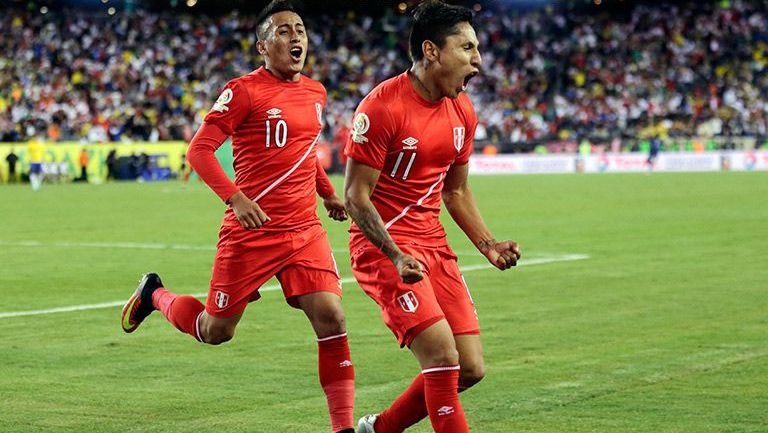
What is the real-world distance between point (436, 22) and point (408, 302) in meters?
1.27

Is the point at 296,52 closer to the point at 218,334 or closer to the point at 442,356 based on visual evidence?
the point at 218,334

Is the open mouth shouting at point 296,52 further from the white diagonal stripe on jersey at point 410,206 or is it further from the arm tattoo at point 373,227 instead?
the arm tattoo at point 373,227

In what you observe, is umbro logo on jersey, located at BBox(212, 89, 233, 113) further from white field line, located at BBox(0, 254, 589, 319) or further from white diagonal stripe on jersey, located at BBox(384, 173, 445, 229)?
white field line, located at BBox(0, 254, 589, 319)

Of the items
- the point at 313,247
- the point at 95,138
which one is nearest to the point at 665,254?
the point at 313,247

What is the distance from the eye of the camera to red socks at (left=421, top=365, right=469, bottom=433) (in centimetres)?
569

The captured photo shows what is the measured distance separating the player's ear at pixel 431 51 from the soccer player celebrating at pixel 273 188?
1.35 m

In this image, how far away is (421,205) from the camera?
20.4 feet

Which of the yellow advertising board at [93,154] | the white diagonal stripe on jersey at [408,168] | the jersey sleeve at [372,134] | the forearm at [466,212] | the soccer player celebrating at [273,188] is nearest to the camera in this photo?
the jersey sleeve at [372,134]

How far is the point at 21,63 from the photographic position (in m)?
55.5

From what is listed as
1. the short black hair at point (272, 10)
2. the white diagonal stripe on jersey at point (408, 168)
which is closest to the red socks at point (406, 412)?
the white diagonal stripe on jersey at point (408, 168)

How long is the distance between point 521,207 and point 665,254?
11282 mm

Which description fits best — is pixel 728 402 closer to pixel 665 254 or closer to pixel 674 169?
pixel 665 254

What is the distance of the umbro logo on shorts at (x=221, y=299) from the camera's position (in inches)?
282

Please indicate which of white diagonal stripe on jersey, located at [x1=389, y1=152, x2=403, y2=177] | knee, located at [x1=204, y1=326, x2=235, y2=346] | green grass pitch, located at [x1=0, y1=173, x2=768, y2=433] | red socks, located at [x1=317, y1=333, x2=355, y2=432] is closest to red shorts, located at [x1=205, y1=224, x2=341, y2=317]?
knee, located at [x1=204, y1=326, x2=235, y2=346]
